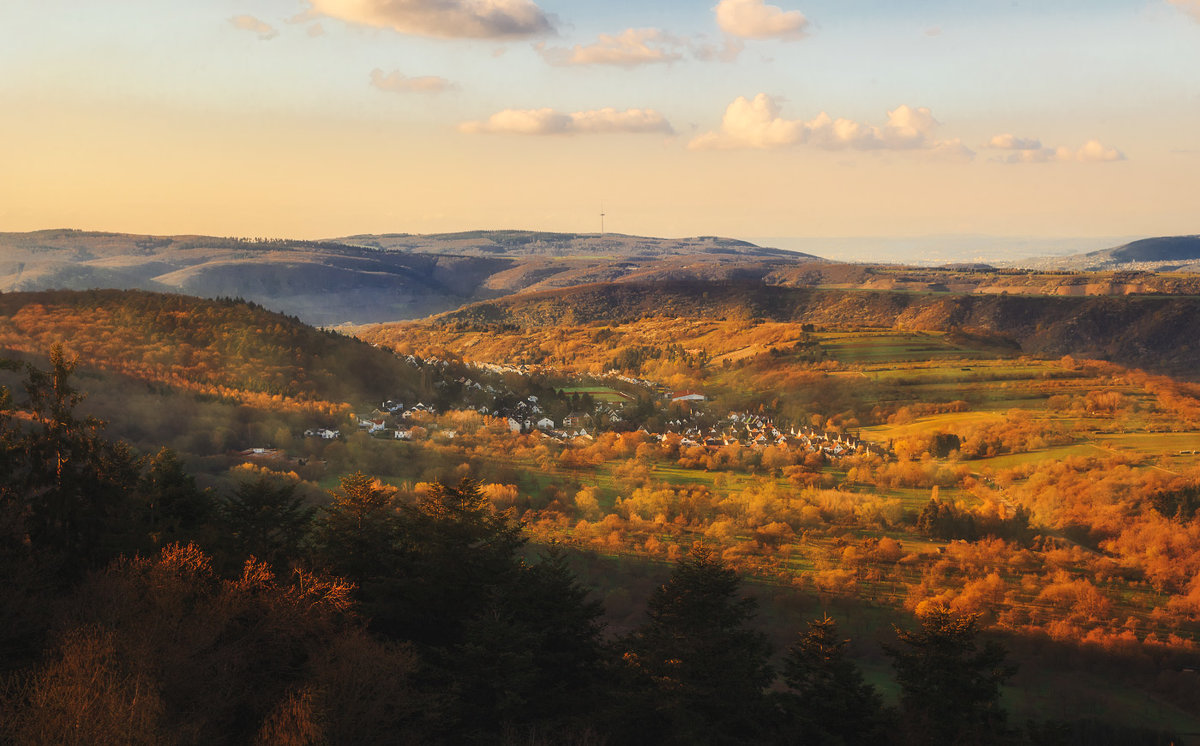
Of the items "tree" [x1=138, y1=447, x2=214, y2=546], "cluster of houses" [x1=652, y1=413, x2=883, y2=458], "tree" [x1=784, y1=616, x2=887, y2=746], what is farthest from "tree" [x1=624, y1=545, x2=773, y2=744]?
"cluster of houses" [x1=652, y1=413, x2=883, y2=458]

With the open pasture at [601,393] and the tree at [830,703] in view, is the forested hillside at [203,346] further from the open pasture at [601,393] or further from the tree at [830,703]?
the tree at [830,703]

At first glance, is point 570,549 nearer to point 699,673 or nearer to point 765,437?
point 699,673

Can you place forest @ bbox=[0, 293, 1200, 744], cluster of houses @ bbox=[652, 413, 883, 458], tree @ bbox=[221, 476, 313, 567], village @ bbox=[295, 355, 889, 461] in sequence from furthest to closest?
cluster of houses @ bbox=[652, 413, 883, 458] → village @ bbox=[295, 355, 889, 461] → tree @ bbox=[221, 476, 313, 567] → forest @ bbox=[0, 293, 1200, 744]

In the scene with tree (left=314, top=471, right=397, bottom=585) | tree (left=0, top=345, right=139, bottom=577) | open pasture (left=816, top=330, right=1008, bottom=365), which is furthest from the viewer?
open pasture (left=816, top=330, right=1008, bottom=365)

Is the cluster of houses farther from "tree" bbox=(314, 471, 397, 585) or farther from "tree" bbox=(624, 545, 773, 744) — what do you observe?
"tree" bbox=(314, 471, 397, 585)

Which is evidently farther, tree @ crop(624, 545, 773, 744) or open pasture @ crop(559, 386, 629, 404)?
open pasture @ crop(559, 386, 629, 404)

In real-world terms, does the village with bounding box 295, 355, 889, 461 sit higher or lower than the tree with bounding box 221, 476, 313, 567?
lower

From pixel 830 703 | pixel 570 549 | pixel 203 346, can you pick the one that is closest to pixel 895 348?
pixel 570 549
